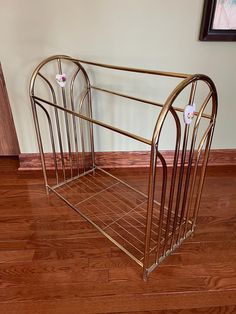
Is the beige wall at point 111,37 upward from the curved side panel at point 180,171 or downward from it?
upward

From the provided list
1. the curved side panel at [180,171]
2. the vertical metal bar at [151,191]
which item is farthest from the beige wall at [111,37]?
the vertical metal bar at [151,191]

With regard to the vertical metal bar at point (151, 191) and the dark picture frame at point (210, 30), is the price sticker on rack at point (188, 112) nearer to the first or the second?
the vertical metal bar at point (151, 191)

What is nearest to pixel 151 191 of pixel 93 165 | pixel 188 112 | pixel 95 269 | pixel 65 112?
pixel 188 112

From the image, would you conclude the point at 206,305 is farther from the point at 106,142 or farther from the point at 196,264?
the point at 106,142

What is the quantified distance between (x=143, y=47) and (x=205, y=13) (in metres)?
0.39

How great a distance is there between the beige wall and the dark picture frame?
0.04m

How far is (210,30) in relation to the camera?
1467 millimetres

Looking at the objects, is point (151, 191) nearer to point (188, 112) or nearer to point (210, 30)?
point (188, 112)

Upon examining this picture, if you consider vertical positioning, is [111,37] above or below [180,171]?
above

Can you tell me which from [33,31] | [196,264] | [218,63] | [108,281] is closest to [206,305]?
[196,264]

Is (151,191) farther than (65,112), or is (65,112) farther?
(65,112)

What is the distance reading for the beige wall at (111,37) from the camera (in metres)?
1.42

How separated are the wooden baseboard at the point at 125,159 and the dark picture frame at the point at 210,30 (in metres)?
0.80

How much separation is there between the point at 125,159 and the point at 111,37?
0.85m
